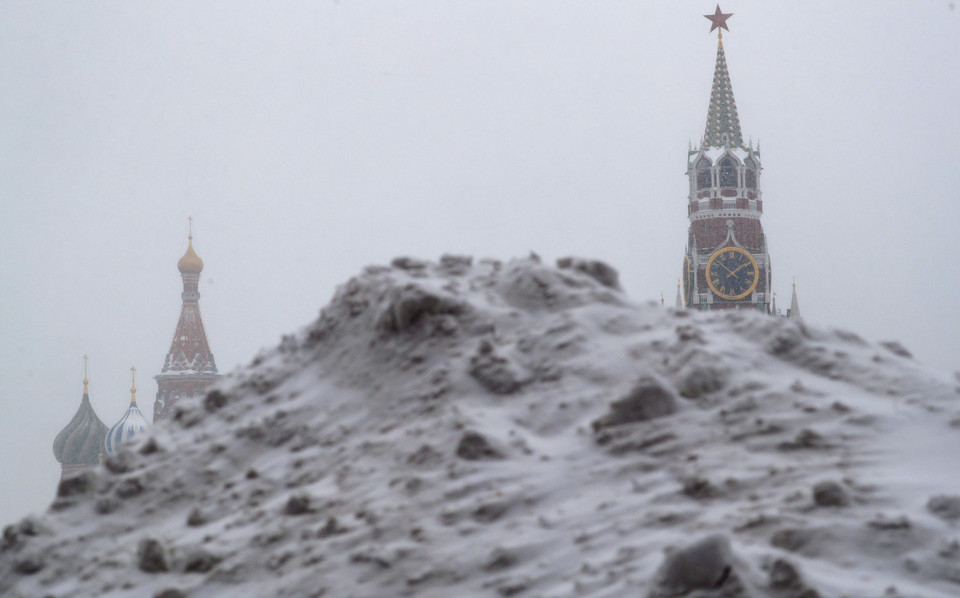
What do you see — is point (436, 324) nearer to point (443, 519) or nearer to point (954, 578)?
point (443, 519)

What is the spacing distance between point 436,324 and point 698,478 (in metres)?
2.08

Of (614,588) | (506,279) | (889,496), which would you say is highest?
(506,279)

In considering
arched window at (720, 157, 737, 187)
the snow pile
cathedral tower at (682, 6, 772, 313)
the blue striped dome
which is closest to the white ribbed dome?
the blue striped dome

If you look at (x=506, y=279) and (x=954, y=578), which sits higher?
(x=506, y=279)

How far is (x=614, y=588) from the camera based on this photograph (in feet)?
14.9

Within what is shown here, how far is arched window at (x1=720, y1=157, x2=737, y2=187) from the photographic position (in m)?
69.8

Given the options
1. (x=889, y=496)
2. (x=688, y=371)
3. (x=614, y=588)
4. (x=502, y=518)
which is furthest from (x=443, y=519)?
(x=889, y=496)

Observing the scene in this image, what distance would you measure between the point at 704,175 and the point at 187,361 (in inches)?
1556

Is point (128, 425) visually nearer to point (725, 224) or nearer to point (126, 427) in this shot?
point (126, 427)

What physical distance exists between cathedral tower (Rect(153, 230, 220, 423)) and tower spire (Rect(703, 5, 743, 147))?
37.3 m

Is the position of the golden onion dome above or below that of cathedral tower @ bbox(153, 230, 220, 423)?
above

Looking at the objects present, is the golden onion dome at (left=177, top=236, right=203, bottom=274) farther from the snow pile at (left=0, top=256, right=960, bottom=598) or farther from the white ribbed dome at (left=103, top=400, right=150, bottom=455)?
the snow pile at (left=0, top=256, right=960, bottom=598)

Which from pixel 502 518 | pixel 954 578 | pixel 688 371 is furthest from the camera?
pixel 688 371

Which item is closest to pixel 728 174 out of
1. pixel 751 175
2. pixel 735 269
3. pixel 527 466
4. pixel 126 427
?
pixel 751 175
